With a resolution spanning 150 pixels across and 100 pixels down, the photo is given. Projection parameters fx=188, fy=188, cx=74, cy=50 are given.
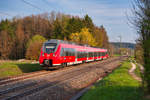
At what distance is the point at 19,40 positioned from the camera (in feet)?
230

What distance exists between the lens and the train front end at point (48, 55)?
1970 centimetres

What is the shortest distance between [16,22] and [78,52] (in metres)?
60.9

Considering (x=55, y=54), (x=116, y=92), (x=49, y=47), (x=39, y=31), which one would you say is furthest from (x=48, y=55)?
(x=39, y=31)

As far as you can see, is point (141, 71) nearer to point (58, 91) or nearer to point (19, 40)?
point (58, 91)

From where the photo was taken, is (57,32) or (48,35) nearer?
(57,32)

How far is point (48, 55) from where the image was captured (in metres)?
19.9

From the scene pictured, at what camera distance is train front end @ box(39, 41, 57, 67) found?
1970 centimetres

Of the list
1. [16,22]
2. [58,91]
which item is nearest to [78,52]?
[58,91]

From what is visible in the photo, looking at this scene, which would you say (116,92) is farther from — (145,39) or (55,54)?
(55,54)

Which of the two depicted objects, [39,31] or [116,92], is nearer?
[116,92]

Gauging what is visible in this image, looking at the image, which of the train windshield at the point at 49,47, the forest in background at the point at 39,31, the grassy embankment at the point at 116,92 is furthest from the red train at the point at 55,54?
the forest in background at the point at 39,31

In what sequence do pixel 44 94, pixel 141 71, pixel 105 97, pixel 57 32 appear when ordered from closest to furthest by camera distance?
pixel 141 71, pixel 105 97, pixel 44 94, pixel 57 32

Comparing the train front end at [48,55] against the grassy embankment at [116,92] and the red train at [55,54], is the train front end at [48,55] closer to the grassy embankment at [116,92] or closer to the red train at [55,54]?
the red train at [55,54]

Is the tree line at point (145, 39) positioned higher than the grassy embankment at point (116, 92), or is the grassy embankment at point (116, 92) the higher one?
the tree line at point (145, 39)
